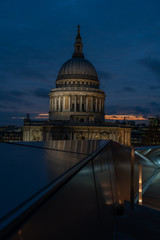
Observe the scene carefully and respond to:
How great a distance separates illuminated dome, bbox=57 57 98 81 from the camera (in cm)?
7488

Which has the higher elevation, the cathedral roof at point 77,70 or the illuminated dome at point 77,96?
the cathedral roof at point 77,70

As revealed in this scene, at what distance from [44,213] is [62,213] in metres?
0.37

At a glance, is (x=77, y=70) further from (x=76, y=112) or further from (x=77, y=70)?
(x=76, y=112)

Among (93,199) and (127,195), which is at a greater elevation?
(93,199)

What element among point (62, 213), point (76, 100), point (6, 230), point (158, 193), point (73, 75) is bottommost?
point (158, 193)

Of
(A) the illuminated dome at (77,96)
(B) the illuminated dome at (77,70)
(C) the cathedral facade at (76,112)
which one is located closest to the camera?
(C) the cathedral facade at (76,112)

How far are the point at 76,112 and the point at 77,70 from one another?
1544 centimetres

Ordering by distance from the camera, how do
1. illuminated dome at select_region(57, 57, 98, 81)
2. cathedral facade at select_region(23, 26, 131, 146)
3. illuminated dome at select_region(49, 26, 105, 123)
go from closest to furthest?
cathedral facade at select_region(23, 26, 131, 146) < illuminated dome at select_region(49, 26, 105, 123) < illuminated dome at select_region(57, 57, 98, 81)

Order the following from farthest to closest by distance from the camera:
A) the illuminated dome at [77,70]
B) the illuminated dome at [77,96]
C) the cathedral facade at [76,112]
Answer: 1. the illuminated dome at [77,70]
2. the illuminated dome at [77,96]
3. the cathedral facade at [76,112]

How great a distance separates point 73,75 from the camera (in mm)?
74688

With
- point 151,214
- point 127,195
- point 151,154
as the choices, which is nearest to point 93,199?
point 151,214

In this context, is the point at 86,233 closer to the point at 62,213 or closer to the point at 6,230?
the point at 62,213

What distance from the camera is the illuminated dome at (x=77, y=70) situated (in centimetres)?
7488

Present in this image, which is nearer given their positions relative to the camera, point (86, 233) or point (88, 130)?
point (86, 233)
